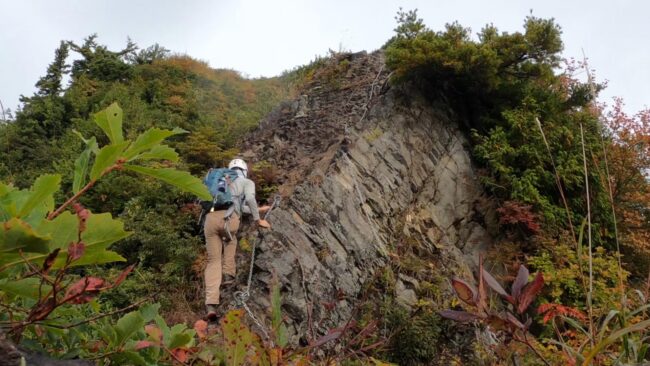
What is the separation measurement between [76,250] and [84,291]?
0.46ft

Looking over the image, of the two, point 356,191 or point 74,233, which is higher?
point 74,233

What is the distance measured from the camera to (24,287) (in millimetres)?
1059

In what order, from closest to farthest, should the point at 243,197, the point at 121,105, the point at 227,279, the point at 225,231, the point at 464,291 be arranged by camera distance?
1. the point at 464,291
2. the point at 225,231
3. the point at 227,279
4. the point at 243,197
5. the point at 121,105

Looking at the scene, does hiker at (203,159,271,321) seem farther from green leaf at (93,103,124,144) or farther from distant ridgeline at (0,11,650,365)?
green leaf at (93,103,124,144)

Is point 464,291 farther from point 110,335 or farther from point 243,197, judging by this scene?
point 243,197

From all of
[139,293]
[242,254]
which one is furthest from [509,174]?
[139,293]

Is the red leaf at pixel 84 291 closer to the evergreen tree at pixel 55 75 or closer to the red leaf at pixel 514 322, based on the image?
the red leaf at pixel 514 322

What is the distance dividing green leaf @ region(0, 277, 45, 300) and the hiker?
552 cm

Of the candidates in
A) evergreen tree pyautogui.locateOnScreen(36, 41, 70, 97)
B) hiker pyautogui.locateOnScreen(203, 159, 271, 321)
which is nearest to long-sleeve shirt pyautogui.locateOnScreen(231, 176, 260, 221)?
hiker pyautogui.locateOnScreen(203, 159, 271, 321)

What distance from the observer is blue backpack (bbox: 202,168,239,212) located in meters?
6.69

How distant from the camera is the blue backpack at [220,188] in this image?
6.69 metres

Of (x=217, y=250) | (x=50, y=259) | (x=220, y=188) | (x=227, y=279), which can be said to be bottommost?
(x=227, y=279)

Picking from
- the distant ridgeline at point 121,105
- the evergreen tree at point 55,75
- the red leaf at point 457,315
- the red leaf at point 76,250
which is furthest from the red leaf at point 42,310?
the evergreen tree at point 55,75

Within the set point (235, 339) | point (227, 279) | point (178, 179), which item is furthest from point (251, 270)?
point (178, 179)
